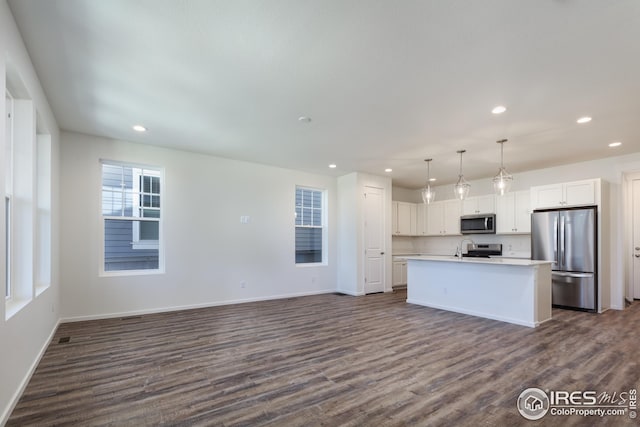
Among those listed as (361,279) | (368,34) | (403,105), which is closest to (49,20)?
(368,34)

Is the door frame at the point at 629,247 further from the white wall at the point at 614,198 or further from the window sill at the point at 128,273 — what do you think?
the window sill at the point at 128,273

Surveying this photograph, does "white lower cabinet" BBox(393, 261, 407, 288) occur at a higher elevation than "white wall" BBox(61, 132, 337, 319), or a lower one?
lower

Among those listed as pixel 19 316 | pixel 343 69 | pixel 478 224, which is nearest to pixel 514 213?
pixel 478 224

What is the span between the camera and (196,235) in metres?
5.44

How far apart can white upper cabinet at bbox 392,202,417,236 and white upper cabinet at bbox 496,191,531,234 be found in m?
2.10

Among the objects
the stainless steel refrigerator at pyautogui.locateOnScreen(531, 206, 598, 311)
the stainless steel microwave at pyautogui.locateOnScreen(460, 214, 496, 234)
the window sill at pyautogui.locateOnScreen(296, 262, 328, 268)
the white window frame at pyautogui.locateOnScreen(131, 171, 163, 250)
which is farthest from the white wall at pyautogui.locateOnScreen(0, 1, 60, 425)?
the stainless steel microwave at pyautogui.locateOnScreen(460, 214, 496, 234)

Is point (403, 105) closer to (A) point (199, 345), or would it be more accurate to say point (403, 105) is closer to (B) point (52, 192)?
(A) point (199, 345)

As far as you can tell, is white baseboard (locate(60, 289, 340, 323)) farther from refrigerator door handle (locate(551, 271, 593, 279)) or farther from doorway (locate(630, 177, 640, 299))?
doorway (locate(630, 177, 640, 299))

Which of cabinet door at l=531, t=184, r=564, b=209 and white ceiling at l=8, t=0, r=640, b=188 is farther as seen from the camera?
cabinet door at l=531, t=184, r=564, b=209

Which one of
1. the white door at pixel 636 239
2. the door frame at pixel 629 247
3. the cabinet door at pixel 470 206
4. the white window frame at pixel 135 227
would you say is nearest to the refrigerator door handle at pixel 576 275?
the door frame at pixel 629 247

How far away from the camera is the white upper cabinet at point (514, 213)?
21.2ft

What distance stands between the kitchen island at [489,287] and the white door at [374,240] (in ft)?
4.24

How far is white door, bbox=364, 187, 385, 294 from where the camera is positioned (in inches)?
274

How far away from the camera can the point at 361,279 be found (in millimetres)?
6820
